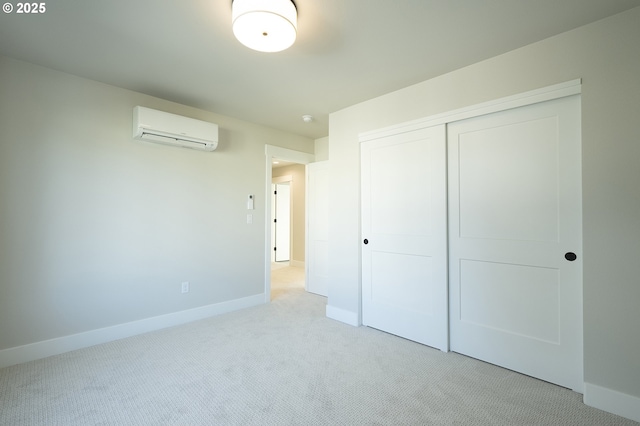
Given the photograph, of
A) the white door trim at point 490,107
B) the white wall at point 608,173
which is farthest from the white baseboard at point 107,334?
the white wall at point 608,173

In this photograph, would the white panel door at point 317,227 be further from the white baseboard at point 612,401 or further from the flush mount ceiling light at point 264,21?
the white baseboard at point 612,401

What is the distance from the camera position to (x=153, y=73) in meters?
2.54

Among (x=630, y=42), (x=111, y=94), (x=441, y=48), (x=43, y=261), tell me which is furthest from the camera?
(x=111, y=94)

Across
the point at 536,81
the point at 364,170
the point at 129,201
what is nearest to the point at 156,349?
the point at 129,201

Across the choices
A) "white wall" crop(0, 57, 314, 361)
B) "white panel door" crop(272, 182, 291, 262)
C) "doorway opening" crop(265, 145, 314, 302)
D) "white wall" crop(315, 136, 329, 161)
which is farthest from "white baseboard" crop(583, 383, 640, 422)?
"white panel door" crop(272, 182, 291, 262)

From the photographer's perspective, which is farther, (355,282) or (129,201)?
(355,282)

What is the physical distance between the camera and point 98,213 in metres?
2.71

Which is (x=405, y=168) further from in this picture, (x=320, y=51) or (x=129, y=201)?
(x=129, y=201)

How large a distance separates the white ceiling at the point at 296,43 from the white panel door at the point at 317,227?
166cm

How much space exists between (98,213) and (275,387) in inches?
90.8

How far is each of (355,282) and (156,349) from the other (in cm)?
205

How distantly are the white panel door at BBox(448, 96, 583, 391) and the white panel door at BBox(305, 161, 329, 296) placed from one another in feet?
7.09

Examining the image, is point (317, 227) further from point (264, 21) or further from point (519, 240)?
point (264, 21)

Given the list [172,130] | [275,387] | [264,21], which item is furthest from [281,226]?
[264,21]
